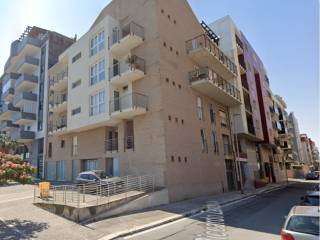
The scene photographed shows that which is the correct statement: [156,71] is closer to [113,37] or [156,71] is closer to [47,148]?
[113,37]

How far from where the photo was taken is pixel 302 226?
5.41m

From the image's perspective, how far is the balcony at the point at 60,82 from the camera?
28.5 m

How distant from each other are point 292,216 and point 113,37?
20312 mm

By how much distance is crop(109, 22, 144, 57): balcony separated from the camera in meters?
20.7

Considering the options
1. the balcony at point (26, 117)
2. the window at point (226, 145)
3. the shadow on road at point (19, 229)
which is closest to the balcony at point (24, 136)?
the balcony at point (26, 117)

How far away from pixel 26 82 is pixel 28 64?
286 cm

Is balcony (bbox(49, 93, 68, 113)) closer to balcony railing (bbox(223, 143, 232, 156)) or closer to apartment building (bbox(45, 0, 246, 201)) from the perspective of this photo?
apartment building (bbox(45, 0, 246, 201))

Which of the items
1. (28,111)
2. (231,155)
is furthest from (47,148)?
(231,155)

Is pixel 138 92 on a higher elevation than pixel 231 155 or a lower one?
higher

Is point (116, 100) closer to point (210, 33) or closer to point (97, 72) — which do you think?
point (97, 72)

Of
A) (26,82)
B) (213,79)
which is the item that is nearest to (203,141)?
(213,79)

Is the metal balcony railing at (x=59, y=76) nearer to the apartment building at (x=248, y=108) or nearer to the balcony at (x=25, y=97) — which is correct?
the balcony at (x=25, y=97)

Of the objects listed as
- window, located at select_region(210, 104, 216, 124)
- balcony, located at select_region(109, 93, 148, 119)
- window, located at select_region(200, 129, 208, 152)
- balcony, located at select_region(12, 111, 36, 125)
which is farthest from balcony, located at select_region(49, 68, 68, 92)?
window, located at select_region(210, 104, 216, 124)

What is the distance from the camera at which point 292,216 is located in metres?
5.77
